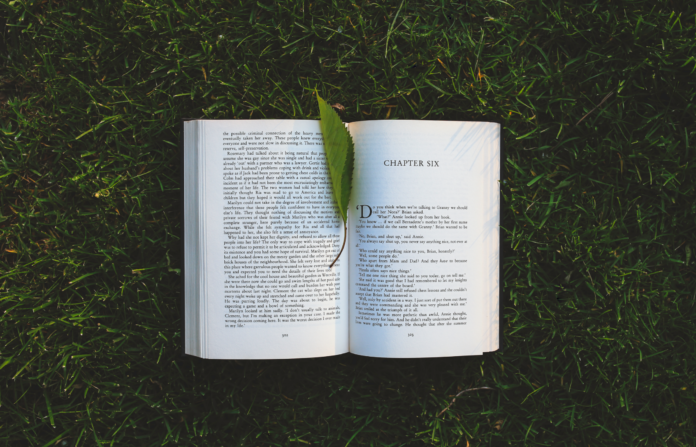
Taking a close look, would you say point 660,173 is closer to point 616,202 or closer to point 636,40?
point 616,202

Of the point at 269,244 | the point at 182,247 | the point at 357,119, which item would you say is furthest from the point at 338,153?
the point at 182,247

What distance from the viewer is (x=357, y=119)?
3.12 ft

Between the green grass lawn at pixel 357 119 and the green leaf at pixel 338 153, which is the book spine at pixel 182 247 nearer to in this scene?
the green grass lawn at pixel 357 119

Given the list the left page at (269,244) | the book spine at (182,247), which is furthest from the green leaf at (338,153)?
the book spine at (182,247)

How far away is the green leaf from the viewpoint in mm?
865

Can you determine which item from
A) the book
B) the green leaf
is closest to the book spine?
the book

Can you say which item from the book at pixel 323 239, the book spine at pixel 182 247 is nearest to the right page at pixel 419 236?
the book at pixel 323 239

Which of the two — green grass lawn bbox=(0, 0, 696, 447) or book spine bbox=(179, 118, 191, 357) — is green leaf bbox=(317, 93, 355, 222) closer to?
green grass lawn bbox=(0, 0, 696, 447)

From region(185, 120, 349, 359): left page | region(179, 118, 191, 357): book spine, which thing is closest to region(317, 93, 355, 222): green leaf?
region(185, 120, 349, 359): left page

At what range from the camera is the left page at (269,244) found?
0.88 metres

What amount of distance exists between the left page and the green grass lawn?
0.28ft

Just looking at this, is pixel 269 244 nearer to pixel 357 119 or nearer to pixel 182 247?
pixel 182 247

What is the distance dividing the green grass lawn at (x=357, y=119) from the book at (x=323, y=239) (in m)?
0.08

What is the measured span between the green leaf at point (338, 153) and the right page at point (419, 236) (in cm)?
2
